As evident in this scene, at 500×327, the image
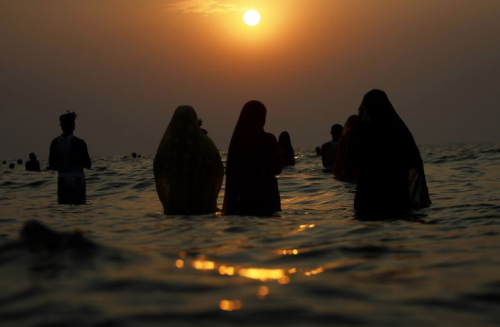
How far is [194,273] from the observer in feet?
16.3

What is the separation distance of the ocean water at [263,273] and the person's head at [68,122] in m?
2.67

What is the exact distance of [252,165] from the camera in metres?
9.22

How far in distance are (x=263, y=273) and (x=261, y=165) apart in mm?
4244

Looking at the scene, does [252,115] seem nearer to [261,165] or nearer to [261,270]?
[261,165]

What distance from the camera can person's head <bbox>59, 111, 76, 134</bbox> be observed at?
11398mm

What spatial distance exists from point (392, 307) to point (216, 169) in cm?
582

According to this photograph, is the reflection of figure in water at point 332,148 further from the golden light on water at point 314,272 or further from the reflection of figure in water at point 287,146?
the golden light on water at point 314,272

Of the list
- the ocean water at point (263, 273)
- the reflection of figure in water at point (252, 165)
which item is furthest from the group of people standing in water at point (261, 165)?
the ocean water at point (263, 273)

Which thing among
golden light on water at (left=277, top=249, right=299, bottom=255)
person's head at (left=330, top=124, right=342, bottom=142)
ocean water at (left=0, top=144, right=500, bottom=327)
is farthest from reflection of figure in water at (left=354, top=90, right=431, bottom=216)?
person's head at (left=330, top=124, right=342, bottom=142)

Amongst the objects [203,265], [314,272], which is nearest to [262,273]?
[314,272]

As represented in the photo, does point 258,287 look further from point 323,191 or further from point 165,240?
point 323,191

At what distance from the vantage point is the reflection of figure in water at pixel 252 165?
9.15 m

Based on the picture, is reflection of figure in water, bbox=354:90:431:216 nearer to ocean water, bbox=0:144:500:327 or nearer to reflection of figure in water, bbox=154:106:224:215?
ocean water, bbox=0:144:500:327

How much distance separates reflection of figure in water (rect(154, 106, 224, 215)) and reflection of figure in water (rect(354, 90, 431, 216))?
2.13 metres
